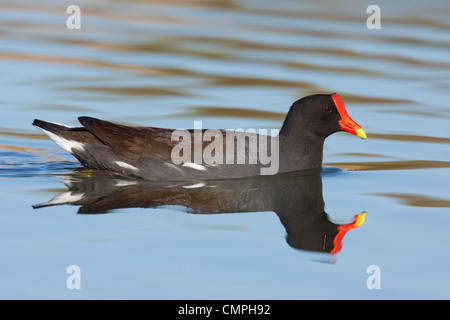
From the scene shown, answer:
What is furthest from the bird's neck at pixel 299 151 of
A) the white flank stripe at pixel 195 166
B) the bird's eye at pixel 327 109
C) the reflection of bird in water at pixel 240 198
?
the white flank stripe at pixel 195 166

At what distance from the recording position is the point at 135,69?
1289cm

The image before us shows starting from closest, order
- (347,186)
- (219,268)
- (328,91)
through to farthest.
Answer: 1. (219,268)
2. (347,186)
3. (328,91)

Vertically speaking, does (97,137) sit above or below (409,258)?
above

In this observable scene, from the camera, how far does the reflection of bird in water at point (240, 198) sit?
6.43 m

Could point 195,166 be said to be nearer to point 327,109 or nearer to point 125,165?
point 125,165

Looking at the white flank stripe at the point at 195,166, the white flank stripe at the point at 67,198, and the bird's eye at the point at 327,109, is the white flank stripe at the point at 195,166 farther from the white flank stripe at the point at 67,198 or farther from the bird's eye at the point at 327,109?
the bird's eye at the point at 327,109

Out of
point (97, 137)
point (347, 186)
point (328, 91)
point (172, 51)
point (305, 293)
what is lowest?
point (305, 293)

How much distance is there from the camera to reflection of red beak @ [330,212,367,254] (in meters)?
6.01

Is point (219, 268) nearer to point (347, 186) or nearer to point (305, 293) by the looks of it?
point (305, 293)

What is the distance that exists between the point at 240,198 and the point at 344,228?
3.85 ft

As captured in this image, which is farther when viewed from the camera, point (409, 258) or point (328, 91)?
point (328, 91)

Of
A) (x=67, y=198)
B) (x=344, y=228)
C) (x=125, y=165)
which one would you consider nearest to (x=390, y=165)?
(x=344, y=228)

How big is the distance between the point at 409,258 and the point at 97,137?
357cm

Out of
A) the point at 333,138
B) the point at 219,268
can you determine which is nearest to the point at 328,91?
the point at 333,138
